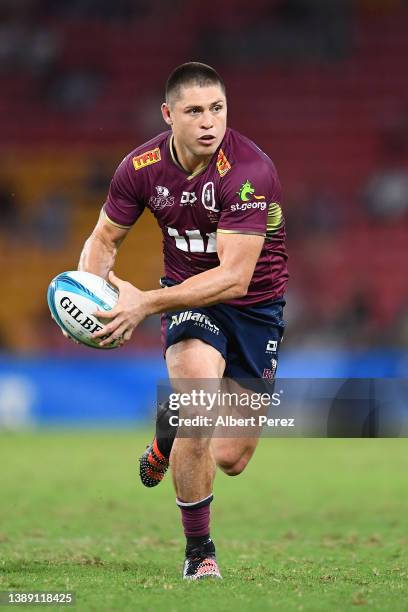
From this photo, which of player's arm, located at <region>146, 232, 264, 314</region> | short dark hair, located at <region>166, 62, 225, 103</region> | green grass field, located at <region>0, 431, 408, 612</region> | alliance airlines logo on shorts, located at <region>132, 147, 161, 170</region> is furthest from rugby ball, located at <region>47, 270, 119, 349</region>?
green grass field, located at <region>0, 431, 408, 612</region>

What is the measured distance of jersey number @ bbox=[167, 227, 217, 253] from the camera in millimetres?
6691

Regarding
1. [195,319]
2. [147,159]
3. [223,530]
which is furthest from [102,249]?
[223,530]

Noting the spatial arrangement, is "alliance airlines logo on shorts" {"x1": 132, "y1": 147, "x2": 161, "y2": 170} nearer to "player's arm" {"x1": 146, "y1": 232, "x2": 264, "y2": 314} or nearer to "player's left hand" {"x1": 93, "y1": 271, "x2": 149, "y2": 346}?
"player's arm" {"x1": 146, "y1": 232, "x2": 264, "y2": 314}

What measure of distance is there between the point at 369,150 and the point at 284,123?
199cm

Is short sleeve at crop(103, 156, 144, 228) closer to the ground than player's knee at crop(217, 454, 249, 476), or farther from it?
farther from it

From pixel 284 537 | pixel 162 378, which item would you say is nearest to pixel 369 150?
pixel 162 378

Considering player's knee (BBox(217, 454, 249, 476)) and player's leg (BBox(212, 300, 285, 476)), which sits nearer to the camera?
player's leg (BBox(212, 300, 285, 476))

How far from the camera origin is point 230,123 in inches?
980

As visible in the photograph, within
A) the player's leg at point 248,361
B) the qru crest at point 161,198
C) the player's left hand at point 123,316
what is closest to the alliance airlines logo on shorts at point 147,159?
the qru crest at point 161,198

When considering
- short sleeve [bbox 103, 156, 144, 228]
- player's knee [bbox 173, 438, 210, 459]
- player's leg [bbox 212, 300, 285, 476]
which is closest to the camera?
player's knee [bbox 173, 438, 210, 459]

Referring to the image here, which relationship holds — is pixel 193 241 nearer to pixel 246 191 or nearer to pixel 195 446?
pixel 246 191

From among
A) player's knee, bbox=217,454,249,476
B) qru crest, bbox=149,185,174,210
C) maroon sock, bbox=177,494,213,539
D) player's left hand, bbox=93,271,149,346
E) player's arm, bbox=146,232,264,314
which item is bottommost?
maroon sock, bbox=177,494,213,539

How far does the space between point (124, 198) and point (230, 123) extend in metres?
18.4

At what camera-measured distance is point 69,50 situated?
85.2ft
